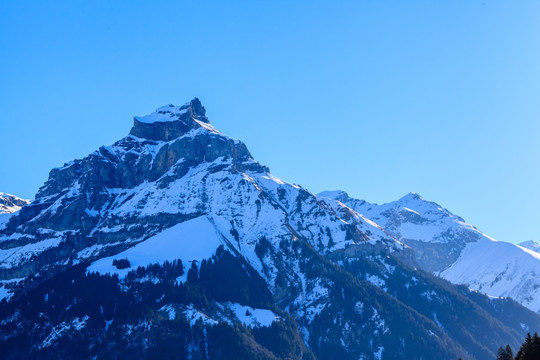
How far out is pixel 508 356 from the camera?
15925 centimetres

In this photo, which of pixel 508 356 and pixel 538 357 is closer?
pixel 538 357

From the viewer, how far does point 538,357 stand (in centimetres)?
13475

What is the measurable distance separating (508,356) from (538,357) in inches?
985
